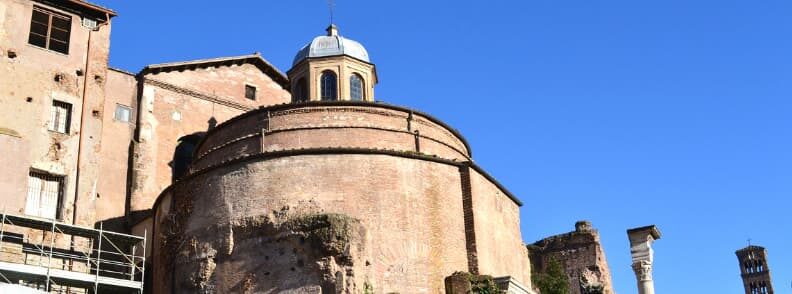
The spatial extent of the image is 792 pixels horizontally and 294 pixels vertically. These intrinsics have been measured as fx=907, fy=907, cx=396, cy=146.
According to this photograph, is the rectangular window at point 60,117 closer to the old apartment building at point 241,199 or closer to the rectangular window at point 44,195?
the old apartment building at point 241,199

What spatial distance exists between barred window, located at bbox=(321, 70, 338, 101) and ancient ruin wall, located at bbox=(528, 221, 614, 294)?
12202 millimetres

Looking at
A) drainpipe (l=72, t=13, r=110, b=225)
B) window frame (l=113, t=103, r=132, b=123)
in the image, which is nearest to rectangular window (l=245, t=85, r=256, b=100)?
window frame (l=113, t=103, r=132, b=123)

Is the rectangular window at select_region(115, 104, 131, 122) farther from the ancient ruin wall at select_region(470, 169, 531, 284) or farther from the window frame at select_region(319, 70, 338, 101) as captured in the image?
the ancient ruin wall at select_region(470, 169, 531, 284)

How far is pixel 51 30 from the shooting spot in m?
26.5

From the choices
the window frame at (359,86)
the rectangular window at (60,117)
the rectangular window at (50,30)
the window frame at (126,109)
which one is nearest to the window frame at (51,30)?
the rectangular window at (50,30)

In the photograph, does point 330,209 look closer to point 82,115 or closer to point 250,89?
point 82,115

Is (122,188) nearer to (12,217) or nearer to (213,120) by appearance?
(213,120)

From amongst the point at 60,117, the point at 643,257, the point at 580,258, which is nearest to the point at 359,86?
the point at 60,117

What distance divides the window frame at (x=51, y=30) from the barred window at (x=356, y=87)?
882cm

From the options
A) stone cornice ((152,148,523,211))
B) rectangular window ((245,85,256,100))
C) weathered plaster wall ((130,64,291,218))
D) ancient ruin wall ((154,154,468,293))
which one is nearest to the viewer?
ancient ruin wall ((154,154,468,293))

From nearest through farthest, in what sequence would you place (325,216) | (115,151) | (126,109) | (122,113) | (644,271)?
(644,271), (325,216), (115,151), (122,113), (126,109)

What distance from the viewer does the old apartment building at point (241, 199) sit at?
22.6m

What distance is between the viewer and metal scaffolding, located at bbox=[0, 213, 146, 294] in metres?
21.9

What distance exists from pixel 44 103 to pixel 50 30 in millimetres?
2439
